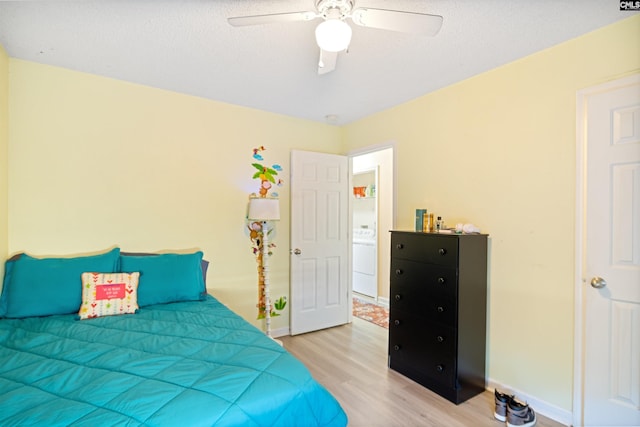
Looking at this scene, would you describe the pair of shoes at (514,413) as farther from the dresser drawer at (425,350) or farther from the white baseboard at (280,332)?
the white baseboard at (280,332)

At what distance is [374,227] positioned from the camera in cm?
483

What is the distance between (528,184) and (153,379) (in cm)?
251

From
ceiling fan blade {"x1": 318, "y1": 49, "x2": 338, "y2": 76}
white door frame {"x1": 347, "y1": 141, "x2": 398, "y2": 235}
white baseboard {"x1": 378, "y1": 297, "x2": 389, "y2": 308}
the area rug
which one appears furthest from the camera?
white baseboard {"x1": 378, "y1": 297, "x2": 389, "y2": 308}

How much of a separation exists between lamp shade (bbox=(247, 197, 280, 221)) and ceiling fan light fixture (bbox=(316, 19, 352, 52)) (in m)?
1.74

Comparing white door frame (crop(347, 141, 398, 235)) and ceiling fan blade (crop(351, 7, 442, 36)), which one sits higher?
ceiling fan blade (crop(351, 7, 442, 36))

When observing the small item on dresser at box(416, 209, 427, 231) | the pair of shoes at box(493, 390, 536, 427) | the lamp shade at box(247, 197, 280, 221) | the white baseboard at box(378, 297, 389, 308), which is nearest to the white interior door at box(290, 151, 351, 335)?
the lamp shade at box(247, 197, 280, 221)

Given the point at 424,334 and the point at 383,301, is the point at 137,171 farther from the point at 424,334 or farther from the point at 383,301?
the point at 383,301

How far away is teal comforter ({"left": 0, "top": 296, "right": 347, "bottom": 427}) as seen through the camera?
3.43 feet

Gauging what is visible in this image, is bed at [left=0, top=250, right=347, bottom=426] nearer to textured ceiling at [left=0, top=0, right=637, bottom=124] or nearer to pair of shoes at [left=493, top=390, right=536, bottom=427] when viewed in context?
pair of shoes at [left=493, top=390, right=536, bottom=427]

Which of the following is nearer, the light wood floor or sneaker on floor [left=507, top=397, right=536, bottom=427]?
sneaker on floor [left=507, top=397, right=536, bottom=427]

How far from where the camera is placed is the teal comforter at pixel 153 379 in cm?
105

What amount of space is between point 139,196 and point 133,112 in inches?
29.2

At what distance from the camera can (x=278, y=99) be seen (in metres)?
3.00

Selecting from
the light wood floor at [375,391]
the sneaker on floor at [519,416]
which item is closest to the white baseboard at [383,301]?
the light wood floor at [375,391]
